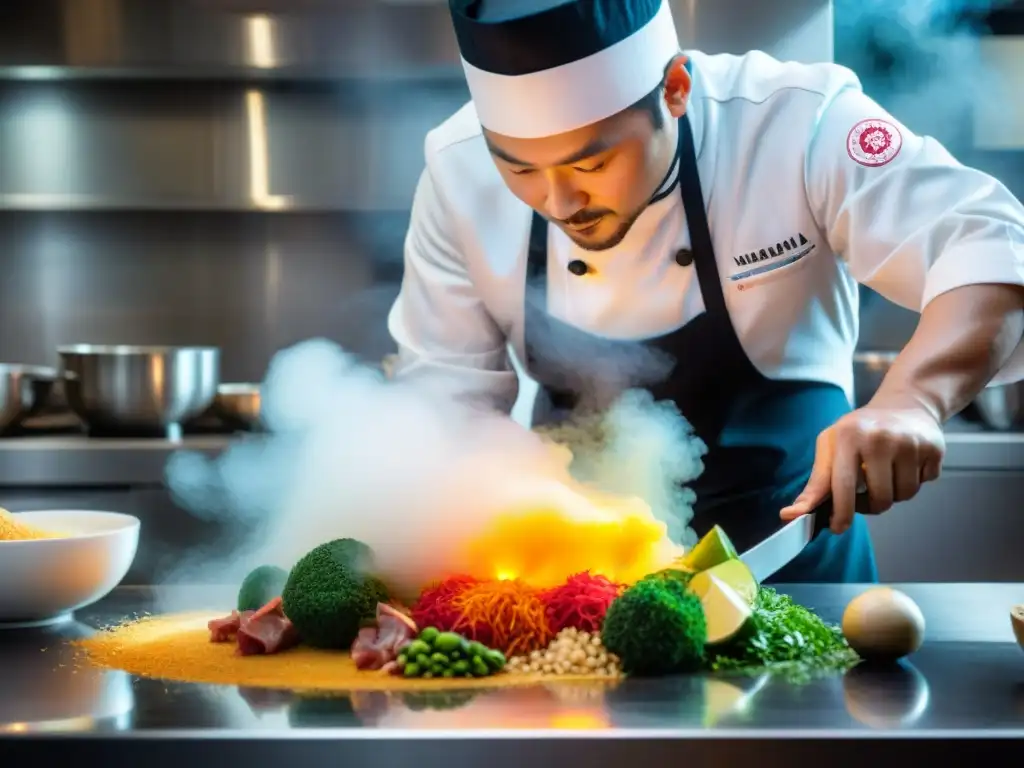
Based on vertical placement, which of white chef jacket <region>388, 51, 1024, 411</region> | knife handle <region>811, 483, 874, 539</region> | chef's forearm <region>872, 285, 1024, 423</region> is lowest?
knife handle <region>811, 483, 874, 539</region>

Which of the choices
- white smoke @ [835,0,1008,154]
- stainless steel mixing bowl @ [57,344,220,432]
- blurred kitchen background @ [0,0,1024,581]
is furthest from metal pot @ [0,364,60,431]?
white smoke @ [835,0,1008,154]

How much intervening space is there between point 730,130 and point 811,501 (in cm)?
88

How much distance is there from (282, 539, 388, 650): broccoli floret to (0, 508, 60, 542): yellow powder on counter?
40cm

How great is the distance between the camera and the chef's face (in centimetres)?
178

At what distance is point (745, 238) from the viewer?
215cm

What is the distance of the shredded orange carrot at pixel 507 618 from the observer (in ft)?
4.78

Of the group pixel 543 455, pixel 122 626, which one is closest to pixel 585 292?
pixel 543 455

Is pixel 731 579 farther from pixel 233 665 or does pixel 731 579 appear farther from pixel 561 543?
pixel 233 665

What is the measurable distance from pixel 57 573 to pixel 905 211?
145 centimetres

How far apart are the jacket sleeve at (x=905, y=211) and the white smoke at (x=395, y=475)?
49 cm

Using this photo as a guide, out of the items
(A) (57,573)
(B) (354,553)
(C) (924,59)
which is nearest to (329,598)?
(B) (354,553)

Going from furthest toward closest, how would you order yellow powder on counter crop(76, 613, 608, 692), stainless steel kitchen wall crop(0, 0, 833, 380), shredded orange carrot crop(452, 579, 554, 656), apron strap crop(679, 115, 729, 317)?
stainless steel kitchen wall crop(0, 0, 833, 380) → apron strap crop(679, 115, 729, 317) → shredded orange carrot crop(452, 579, 554, 656) → yellow powder on counter crop(76, 613, 608, 692)

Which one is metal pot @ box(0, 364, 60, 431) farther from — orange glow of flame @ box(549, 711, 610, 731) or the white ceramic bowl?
orange glow of flame @ box(549, 711, 610, 731)

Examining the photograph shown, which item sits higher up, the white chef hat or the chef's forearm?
the white chef hat
